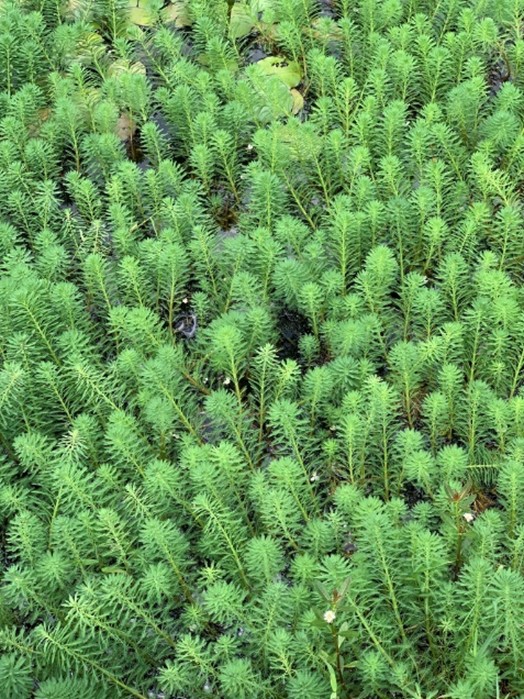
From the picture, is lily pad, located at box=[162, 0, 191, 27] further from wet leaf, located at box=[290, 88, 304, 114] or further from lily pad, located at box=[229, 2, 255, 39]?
wet leaf, located at box=[290, 88, 304, 114]

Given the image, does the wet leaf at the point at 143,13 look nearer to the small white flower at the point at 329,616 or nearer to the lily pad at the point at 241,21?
the lily pad at the point at 241,21

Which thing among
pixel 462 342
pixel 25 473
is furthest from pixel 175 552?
pixel 462 342

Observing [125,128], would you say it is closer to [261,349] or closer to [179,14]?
[179,14]

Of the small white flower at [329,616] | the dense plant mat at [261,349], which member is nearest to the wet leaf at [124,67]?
the dense plant mat at [261,349]

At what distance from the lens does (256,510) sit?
210cm

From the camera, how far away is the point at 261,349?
91.1 inches

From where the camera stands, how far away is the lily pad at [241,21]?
3281 mm

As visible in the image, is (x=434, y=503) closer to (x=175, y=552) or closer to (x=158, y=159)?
(x=175, y=552)

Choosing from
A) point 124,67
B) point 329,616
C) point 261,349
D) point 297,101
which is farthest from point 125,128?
point 329,616

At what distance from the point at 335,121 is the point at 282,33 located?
15.7 inches

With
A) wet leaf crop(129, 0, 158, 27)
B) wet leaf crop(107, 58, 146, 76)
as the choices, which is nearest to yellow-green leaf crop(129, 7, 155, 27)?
wet leaf crop(129, 0, 158, 27)

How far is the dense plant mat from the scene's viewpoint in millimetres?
1870

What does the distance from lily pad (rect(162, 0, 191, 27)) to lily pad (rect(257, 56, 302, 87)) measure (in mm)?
331

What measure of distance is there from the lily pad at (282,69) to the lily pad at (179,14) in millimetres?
331
